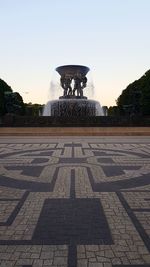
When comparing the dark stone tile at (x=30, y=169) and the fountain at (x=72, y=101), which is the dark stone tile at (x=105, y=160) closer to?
the dark stone tile at (x=30, y=169)

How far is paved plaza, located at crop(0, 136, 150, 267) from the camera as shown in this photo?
4414mm

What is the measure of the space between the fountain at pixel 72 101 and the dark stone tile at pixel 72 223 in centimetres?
3699

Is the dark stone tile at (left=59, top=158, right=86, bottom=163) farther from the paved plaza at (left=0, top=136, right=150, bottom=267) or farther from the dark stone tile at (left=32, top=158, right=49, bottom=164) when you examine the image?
the paved plaza at (left=0, top=136, right=150, bottom=267)

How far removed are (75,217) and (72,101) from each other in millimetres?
38488

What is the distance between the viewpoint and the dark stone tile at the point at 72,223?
198 inches

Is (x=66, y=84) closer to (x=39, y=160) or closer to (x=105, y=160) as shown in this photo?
(x=39, y=160)

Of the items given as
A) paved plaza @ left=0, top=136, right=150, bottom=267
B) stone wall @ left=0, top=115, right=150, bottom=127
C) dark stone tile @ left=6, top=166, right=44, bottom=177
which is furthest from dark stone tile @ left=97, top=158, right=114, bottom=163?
stone wall @ left=0, top=115, right=150, bottom=127

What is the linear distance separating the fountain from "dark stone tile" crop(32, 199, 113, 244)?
37.0 meters

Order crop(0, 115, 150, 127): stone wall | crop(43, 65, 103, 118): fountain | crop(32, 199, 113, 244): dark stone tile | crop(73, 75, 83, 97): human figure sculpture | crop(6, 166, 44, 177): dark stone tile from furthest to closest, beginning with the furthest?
crop(73, 75, 83, 97): human figure sculpture → crop(43, 65, 103, 118): fountain → crop(0, 115, 150, 127): stone wall → crop(6, 166, 44, 177): dark stone tile → crop(32, 199, 113, 244): dark stone tile

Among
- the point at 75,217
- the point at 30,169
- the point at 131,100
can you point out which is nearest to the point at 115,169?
the point at 30,169

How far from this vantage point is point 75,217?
6105mm

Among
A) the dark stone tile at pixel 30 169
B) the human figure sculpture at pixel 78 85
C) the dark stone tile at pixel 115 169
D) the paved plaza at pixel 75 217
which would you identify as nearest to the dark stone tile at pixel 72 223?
the paved plaza at pixel 75 217

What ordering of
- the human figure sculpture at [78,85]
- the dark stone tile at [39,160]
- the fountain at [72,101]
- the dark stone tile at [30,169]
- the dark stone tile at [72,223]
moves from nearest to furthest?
the dark stone tile at [72,223] → the dark stone tile at [30,169] → the dark stone tile at [39,160] → the fountain at [72,101] → the human figure sculpture at [78,85]

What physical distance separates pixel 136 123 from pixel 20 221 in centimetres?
3350
